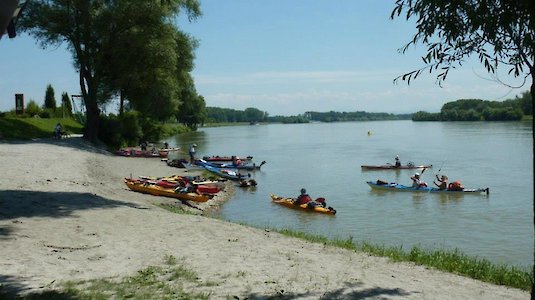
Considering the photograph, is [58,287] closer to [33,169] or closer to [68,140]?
[33,169]

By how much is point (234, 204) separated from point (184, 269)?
1612 centimetres

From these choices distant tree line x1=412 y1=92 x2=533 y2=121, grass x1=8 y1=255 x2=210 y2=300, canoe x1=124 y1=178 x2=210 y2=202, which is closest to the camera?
grass x1=8 y1=255 x2=210 y2=300

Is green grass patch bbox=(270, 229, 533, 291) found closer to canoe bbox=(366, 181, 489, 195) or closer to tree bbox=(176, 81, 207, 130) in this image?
canoe bbox=(366, 181, 489, 195)

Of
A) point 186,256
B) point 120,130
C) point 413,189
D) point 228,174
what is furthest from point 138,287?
point 120,130

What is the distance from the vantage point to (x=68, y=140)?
37688 millimetres

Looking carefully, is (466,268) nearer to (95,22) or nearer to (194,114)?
(95,22)

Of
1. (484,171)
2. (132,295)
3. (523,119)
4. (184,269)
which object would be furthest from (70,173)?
(523,119)

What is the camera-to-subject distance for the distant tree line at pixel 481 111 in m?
135

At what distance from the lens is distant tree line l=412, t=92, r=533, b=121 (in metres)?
135

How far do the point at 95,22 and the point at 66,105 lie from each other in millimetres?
28467

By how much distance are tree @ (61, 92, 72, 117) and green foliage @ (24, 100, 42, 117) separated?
25.2 ft

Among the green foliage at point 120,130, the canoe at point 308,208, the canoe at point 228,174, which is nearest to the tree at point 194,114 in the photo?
the green foliage at point 120,130

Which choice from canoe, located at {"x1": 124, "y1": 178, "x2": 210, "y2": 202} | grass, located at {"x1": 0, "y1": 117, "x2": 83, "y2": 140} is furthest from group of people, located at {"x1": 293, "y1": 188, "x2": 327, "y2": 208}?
grass, located at {"x1": 0, "y1": 117, "x2": 83, "y2": 140}

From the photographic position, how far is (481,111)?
14925cm
